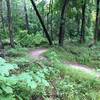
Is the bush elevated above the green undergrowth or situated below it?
below

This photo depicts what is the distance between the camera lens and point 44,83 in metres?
4.55

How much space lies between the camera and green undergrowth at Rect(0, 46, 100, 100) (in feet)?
13.0

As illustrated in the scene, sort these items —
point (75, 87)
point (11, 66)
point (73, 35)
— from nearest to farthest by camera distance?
1. point (11, 66)
2. point (75, 87)
3. point (73, 35)

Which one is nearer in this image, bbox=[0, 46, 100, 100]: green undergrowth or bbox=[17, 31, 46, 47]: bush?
bbox=[0, 46, 100, 100]: green undergrowth

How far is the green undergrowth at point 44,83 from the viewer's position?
3954 mm

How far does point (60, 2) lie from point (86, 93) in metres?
21.5

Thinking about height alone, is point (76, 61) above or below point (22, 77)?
below

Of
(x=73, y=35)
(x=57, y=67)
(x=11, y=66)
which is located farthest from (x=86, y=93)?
(x=73, y=35)

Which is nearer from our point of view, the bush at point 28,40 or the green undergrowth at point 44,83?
the green undergrowth at point 44,83

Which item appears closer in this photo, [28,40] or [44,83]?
[44,83]

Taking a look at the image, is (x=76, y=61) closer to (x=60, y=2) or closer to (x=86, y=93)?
(x=86, y=93)

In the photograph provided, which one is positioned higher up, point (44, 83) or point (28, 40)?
point (44, 83)

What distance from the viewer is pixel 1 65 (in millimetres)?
3820

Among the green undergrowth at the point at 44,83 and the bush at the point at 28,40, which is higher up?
the green undergrowth at the point at 44,83
